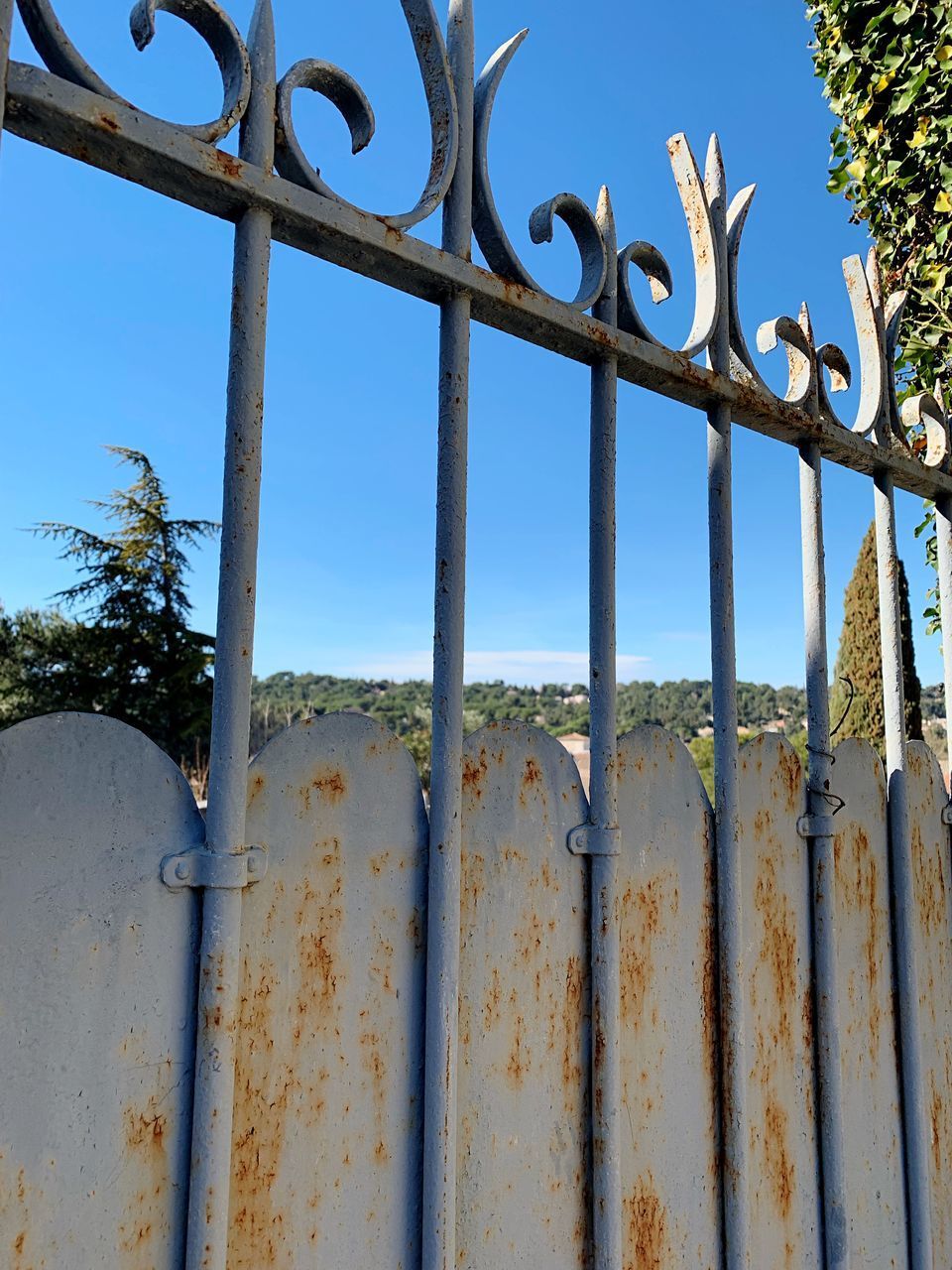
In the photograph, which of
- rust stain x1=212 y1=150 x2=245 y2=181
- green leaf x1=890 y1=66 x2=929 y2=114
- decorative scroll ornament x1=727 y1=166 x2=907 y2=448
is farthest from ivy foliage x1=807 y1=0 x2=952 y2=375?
rust stain x1=212 y1=150 x2=245 y2=181

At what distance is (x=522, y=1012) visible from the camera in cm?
111

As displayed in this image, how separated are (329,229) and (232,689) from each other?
1.75 feet

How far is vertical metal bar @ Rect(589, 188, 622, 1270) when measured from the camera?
113 cm

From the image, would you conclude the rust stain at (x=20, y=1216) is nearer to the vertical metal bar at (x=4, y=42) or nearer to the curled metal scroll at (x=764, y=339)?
the vertical metal bar at (x=4, y=42)

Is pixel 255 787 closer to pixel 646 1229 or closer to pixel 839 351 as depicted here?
pixel 646 1229

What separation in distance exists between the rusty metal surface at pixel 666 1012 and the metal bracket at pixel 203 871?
0.59 meters

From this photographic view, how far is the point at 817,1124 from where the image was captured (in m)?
1.50

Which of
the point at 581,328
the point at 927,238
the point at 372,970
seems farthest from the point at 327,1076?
the point at 927,238

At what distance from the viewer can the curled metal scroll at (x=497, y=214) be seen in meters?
1.13

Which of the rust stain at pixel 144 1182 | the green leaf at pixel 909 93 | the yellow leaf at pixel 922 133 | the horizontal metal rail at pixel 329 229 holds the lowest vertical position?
the rust stain at pixel 144 1182

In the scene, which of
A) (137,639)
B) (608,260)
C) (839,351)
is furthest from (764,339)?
(137,639)

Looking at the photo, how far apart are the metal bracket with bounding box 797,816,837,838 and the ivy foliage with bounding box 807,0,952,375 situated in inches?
60.9

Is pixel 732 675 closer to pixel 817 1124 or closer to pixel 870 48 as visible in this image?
pixel 817 1124

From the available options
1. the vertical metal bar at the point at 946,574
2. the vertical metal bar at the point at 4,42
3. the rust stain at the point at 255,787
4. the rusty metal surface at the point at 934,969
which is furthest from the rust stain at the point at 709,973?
the vertical metal bar at the point at 4,42
